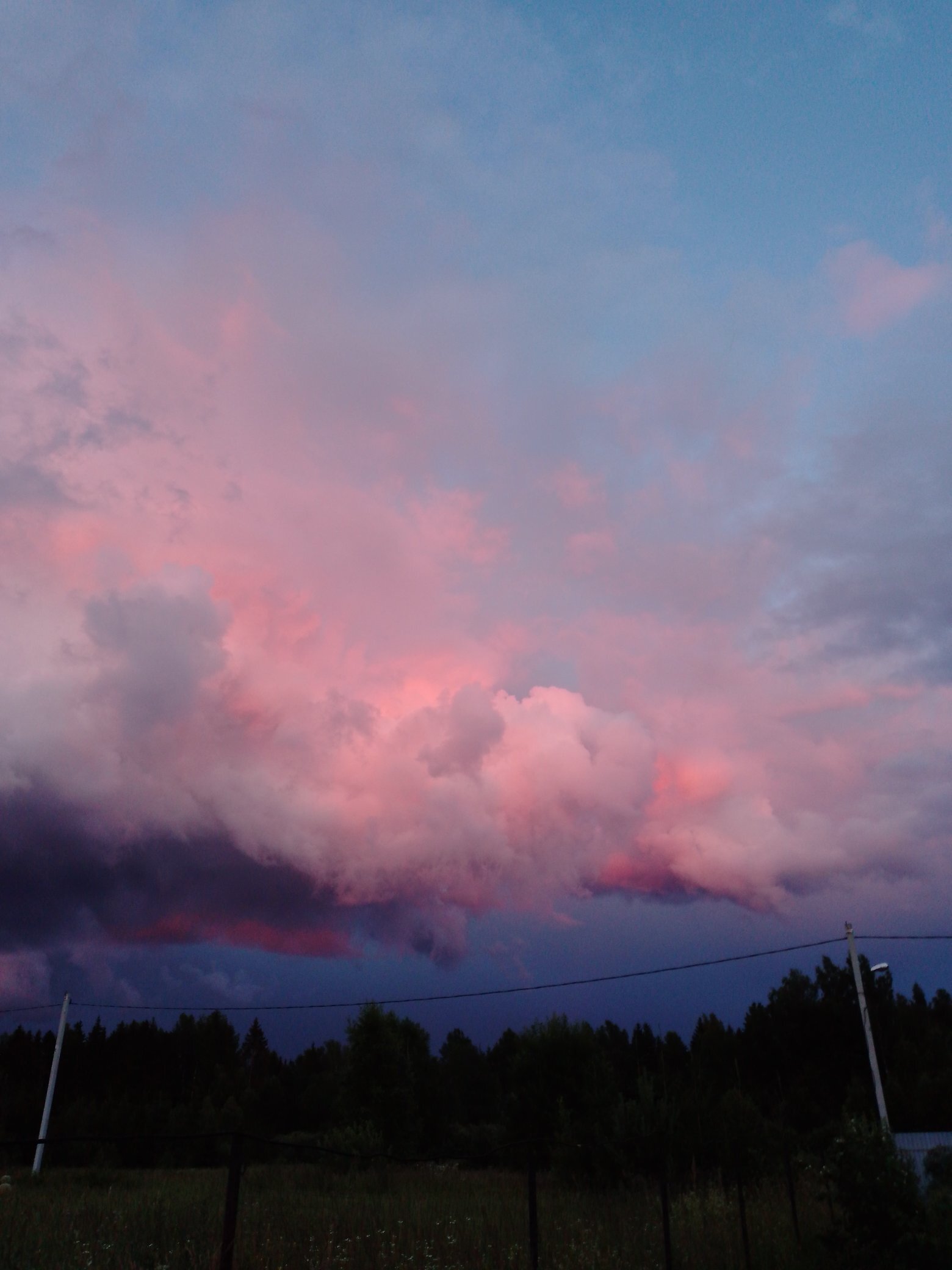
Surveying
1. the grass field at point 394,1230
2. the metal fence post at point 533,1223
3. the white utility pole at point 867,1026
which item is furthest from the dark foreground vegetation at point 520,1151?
the white utility pole at point 867,1026

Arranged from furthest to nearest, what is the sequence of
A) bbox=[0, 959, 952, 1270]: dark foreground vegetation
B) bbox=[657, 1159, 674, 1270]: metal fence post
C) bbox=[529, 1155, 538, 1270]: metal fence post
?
bbox=[0, 959, 952, 1270]: dark foreground vegetation < bbox=[657, 1159, 674, 1270]: metal fence post < bbox=[529, 1155, 538, 1270]: metal fence post

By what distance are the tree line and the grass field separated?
168cm

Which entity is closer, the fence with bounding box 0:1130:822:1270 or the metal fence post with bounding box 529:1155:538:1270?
the fence with bounding box 0:1130:822:1270

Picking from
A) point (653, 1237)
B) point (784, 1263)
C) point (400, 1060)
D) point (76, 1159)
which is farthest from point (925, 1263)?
point (76, 1159)

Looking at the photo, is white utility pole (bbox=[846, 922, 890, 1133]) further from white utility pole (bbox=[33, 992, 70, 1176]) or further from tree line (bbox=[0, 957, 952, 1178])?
white utility pole (bbox=[33, 992, 70, 1176])

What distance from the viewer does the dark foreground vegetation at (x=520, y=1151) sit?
13.8 m

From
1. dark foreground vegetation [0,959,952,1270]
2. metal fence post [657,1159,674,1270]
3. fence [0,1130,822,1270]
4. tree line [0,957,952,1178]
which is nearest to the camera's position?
fence [0,1130,822,1270]

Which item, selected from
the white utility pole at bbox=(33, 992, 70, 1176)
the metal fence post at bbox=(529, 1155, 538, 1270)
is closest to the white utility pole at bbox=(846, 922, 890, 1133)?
the metal fence post at bbox=(529, 1155, 538, 1270)

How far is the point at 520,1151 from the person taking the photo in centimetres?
4466

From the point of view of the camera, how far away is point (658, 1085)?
35.1 metres

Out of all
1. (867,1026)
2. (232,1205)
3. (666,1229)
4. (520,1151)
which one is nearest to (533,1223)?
(666,1229)

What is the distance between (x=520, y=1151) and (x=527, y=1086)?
3004 millimetres

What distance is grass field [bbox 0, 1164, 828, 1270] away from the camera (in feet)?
41.7

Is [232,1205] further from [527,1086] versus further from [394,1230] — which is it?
[527,1086]
